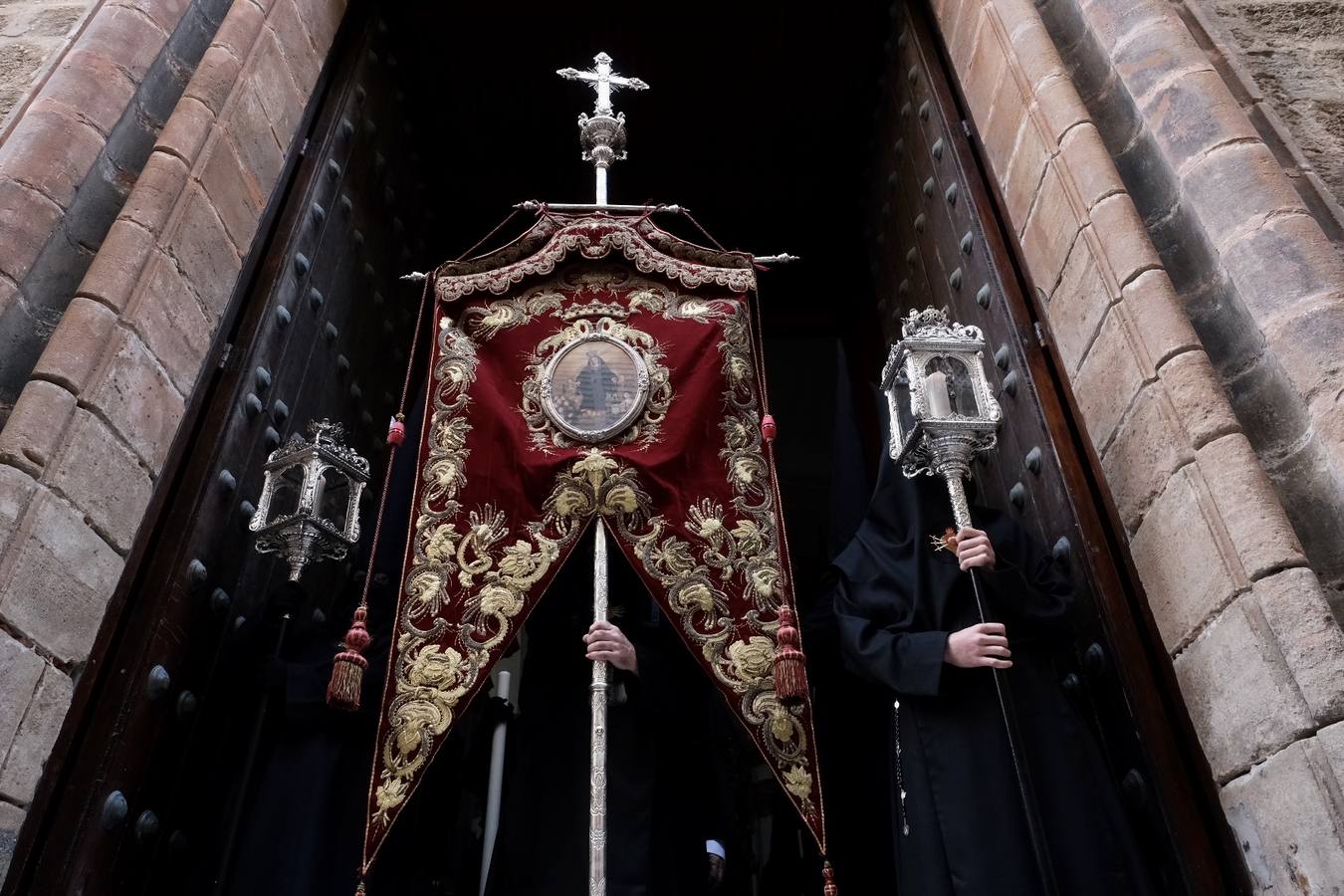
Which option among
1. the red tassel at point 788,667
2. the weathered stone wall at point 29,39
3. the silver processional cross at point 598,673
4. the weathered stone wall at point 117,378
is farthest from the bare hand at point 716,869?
the weathered stone wall at point 29,39

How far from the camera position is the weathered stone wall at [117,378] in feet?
8.34

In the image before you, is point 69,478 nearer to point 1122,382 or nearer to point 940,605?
point 940,605

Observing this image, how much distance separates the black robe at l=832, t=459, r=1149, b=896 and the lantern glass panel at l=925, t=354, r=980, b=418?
0.86 ft

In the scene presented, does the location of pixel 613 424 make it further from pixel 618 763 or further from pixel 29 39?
pixel 29 39

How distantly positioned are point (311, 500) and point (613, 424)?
0.99 metres

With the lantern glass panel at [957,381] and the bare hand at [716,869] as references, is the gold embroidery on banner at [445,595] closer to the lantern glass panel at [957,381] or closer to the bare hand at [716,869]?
the bare hand at [716,869]

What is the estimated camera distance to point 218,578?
135 inches

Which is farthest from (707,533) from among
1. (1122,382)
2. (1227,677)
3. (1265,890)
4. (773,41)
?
(773,41)

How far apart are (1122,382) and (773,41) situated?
3358 mm

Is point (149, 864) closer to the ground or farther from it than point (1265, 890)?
farther from it

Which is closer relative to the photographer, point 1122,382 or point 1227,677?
point 1227,677

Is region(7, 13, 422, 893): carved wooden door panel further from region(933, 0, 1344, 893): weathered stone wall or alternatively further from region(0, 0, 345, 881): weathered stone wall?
region(933, 0, 1344, 893): weathered stone wall

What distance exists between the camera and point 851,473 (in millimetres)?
3852

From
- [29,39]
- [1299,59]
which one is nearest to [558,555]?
[29,39]
